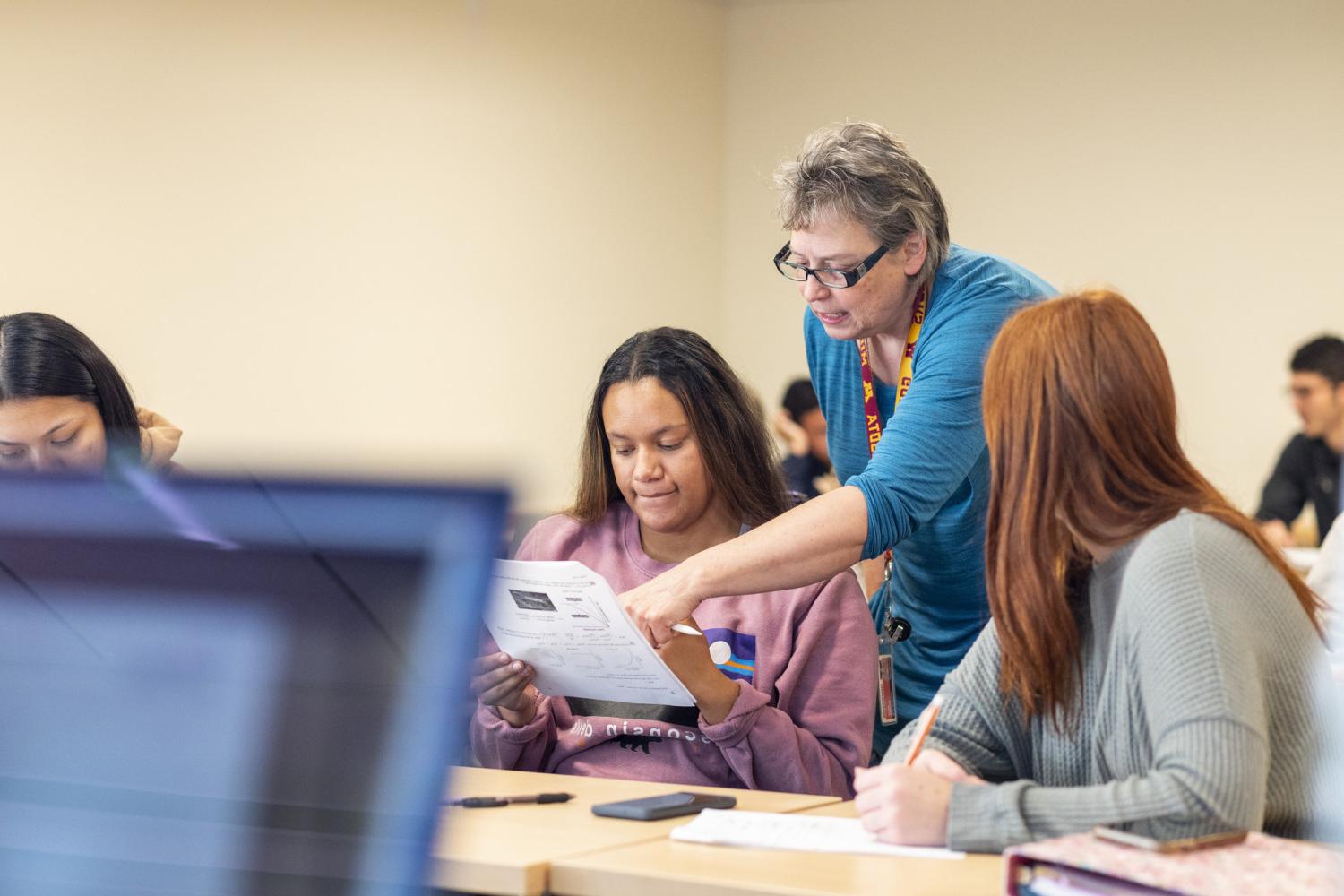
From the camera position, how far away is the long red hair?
4.43 feet

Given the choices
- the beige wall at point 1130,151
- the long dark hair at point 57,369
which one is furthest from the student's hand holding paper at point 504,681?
the beige wall at point 1130,151

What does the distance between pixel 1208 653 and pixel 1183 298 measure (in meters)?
5.08

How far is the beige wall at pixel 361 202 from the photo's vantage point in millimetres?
3938

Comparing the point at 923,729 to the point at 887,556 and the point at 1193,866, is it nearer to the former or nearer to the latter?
the point at 1193,866

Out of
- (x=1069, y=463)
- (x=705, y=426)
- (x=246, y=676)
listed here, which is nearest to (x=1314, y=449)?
(x=705, y=426)

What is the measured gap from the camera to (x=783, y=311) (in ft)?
22.3

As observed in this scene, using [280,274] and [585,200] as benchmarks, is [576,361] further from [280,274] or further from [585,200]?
[280,274]

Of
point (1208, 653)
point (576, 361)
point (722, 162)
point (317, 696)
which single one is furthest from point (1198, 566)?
point (722, 162)

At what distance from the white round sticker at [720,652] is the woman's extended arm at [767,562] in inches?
9.1

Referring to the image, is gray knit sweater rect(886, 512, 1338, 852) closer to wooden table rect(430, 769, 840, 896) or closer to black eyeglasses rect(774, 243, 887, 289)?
wooden table rect(430, 769, 840, 896)

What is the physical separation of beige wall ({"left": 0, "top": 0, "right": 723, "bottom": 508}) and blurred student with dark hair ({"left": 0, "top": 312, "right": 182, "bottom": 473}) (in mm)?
1788

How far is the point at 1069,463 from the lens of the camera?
1.36 m

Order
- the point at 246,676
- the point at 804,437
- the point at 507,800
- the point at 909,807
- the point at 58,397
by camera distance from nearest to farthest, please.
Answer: the point at 246,676 < the point at 909,807 < the point at 507,800 < the point at 58,397 < the point at 804,437

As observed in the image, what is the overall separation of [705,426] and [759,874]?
0.98 metres
